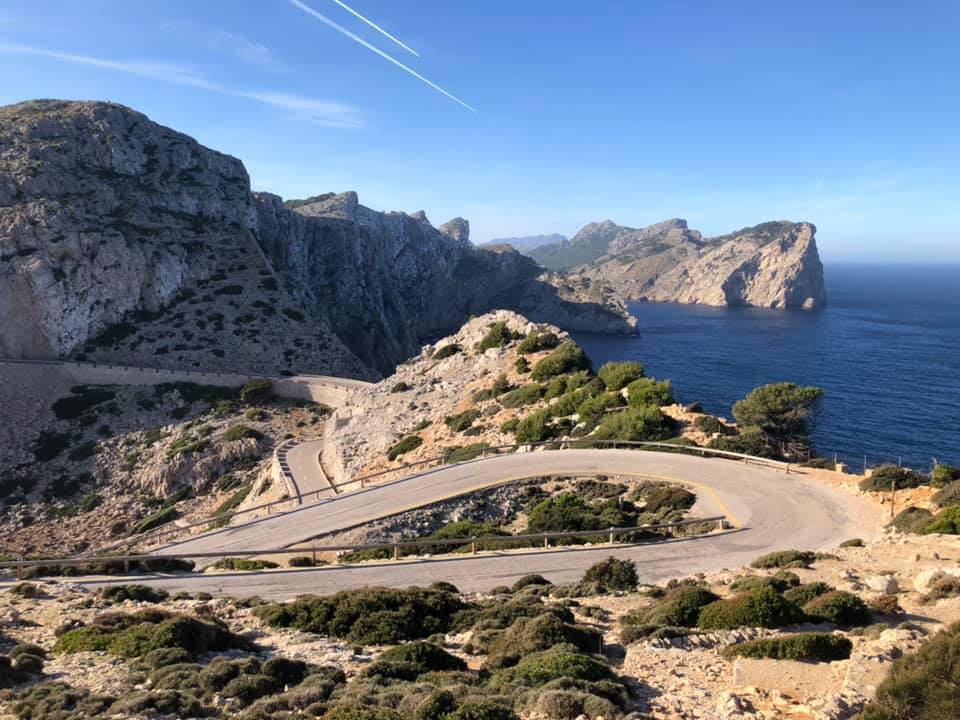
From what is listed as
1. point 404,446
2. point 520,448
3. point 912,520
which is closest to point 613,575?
point 912,520

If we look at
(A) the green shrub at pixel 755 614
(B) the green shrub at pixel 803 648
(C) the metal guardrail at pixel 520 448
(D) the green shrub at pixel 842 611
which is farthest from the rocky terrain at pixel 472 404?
(B) the green shrub at pixel 803 648

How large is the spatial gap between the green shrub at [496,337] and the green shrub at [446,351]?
3.20 metres

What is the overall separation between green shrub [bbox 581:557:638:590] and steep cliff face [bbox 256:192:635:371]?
8833cm

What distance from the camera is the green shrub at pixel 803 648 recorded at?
974cm

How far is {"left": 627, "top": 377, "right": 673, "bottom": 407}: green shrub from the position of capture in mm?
35000

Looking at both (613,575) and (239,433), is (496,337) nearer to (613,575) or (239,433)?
(239,433)

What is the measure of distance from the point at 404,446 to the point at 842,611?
29.3 metres

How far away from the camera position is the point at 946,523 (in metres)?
18.5

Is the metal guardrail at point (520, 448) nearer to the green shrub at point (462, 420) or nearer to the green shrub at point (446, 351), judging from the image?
the green shrub at point (462, 420)

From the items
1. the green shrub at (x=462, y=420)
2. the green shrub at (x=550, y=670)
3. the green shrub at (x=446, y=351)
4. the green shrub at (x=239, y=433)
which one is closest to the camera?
the green shrub at (x=550, y=670)

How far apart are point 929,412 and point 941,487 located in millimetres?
59357

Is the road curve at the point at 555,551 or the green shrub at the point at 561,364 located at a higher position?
the green shrub at the point at 561,364

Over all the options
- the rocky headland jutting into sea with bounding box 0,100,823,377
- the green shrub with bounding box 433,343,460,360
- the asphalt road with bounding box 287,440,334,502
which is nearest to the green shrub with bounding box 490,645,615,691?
the asphalt road with bounding box 287,440,334,502

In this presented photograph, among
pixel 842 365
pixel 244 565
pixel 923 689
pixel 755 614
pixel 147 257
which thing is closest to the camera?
pixel 923 689
